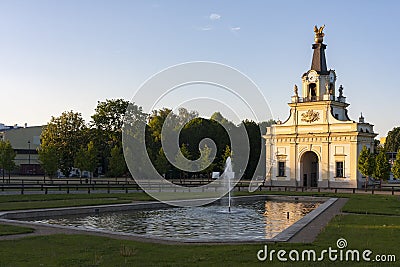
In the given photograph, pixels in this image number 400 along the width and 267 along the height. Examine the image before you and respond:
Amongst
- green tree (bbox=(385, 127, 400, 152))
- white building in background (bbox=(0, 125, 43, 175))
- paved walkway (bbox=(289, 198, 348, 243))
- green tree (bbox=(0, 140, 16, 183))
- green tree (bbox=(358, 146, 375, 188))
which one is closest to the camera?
paved walkway (bbox=(289, 198, 348, 243))

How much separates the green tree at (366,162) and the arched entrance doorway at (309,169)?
9691 millimetres

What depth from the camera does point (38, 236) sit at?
1750 cm

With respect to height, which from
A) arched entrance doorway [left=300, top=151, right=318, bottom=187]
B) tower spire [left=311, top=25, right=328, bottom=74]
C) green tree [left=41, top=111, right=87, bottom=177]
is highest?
tower spire [left=311, top=25, right=328, bottom=74]

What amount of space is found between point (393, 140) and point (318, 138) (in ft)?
277

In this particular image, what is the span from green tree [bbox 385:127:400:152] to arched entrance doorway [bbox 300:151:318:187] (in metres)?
74.9

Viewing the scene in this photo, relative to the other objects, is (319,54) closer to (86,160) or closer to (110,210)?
(86,160)

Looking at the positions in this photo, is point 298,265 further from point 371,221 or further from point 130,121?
point 130,121

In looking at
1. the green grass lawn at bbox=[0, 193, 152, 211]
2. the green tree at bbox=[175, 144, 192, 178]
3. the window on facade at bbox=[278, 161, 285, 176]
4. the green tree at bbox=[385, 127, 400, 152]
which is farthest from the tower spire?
the green tree at bbox=[385, 127, 400, 152]

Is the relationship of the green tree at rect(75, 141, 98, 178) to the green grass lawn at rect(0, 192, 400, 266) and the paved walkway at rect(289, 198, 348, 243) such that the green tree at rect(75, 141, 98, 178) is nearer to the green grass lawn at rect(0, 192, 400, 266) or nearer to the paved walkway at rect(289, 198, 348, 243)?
the paved walkway at rect(289, 198, 348, 243)

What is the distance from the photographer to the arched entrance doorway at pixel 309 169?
69.9 metres

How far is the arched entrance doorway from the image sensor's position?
2753 inches

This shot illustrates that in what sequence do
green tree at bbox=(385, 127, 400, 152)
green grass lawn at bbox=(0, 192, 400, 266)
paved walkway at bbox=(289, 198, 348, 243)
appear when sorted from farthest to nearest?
green tree at bbox=(385, 127, 400, 152)
paved walkway at bbox=(289, 198, 348, 243)
green grass lawn at bbox=(0, 192, 400, 266)

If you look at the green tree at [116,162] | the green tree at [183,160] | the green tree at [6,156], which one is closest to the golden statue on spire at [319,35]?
the green tree at [183,160]

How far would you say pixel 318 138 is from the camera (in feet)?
221
